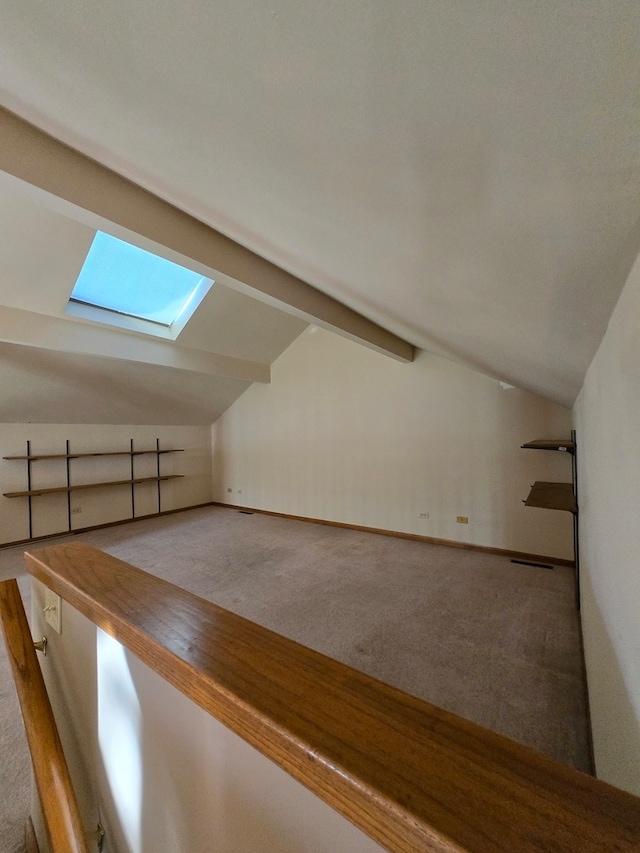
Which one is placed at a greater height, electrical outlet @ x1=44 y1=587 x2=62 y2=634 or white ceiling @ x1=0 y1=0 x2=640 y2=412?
white ceiling @ x1=0 y1=0 x2=640 y2=412

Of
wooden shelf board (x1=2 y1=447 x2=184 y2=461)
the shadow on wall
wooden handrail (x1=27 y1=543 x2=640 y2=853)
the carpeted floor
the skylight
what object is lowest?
the carpeted floor

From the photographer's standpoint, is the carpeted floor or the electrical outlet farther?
the carpeted floor

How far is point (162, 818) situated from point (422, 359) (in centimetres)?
448

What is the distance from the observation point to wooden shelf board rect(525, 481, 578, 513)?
8.64 feet

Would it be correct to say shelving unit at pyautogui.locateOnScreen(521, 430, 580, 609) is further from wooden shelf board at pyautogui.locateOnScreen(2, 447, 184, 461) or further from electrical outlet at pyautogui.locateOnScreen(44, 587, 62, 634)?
wooden shelf board at pyautogui.locateOnScreen(2, 447, 184, 461)

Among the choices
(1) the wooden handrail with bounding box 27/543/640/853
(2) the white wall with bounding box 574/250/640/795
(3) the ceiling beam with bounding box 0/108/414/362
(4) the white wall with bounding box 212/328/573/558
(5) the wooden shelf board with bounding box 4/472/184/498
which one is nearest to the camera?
(1) the wooden handrail with bounding box 27/543/640/853

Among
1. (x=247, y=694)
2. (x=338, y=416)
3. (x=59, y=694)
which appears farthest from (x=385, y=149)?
(x=338, y=416)

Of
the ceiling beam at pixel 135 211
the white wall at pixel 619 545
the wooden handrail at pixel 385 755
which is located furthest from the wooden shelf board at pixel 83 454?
the white wall at pixel 619 545

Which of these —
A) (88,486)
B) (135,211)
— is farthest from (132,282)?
(88,486)

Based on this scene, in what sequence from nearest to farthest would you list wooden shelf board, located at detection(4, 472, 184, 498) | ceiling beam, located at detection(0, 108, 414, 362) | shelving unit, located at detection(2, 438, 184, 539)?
ceiling beam, located at detection(0, 108, 414, 362) → wooden shelf board, located at detection(4, 472, 184, 498) → shelving unit, located at detection(2, 438, 184, 539)

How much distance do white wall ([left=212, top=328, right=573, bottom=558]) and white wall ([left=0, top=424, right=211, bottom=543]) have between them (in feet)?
3.22

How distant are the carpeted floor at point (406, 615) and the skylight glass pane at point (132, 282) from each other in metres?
2.83

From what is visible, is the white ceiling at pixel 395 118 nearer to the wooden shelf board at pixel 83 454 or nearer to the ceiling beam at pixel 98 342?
the ceiling beam at pixel 98 342

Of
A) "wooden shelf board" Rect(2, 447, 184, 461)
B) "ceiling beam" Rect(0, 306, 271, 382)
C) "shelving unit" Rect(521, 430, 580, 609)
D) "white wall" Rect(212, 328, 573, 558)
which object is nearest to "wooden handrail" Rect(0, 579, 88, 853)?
"shelving unit" Rect(521, 430, 580, 609)
